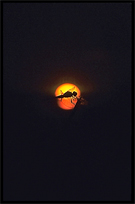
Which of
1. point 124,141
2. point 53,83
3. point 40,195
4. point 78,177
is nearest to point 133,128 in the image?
point 124,141

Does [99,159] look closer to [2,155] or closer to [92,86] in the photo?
[92,86]

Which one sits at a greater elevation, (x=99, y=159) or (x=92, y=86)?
(x=92, y=86)

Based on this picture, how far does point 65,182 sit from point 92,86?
30.5 inches

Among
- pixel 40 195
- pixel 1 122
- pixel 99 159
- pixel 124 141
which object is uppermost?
pixel 1 122

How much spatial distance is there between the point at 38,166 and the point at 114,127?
0.66 metres

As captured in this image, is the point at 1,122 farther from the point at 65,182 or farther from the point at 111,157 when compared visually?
the point at 111,157

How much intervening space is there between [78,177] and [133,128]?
57 cm

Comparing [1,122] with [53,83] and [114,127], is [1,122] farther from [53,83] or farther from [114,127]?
[114,127]

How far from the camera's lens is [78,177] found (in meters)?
1.83

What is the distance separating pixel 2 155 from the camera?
1833 mm

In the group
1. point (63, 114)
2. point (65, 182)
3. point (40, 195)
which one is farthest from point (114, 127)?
point (40, 195)

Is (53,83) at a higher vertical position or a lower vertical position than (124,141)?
higher

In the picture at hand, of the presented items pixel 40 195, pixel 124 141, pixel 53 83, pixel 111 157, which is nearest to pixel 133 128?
pixel 124 141

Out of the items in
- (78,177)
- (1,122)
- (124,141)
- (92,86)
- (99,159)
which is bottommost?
(78,177)
